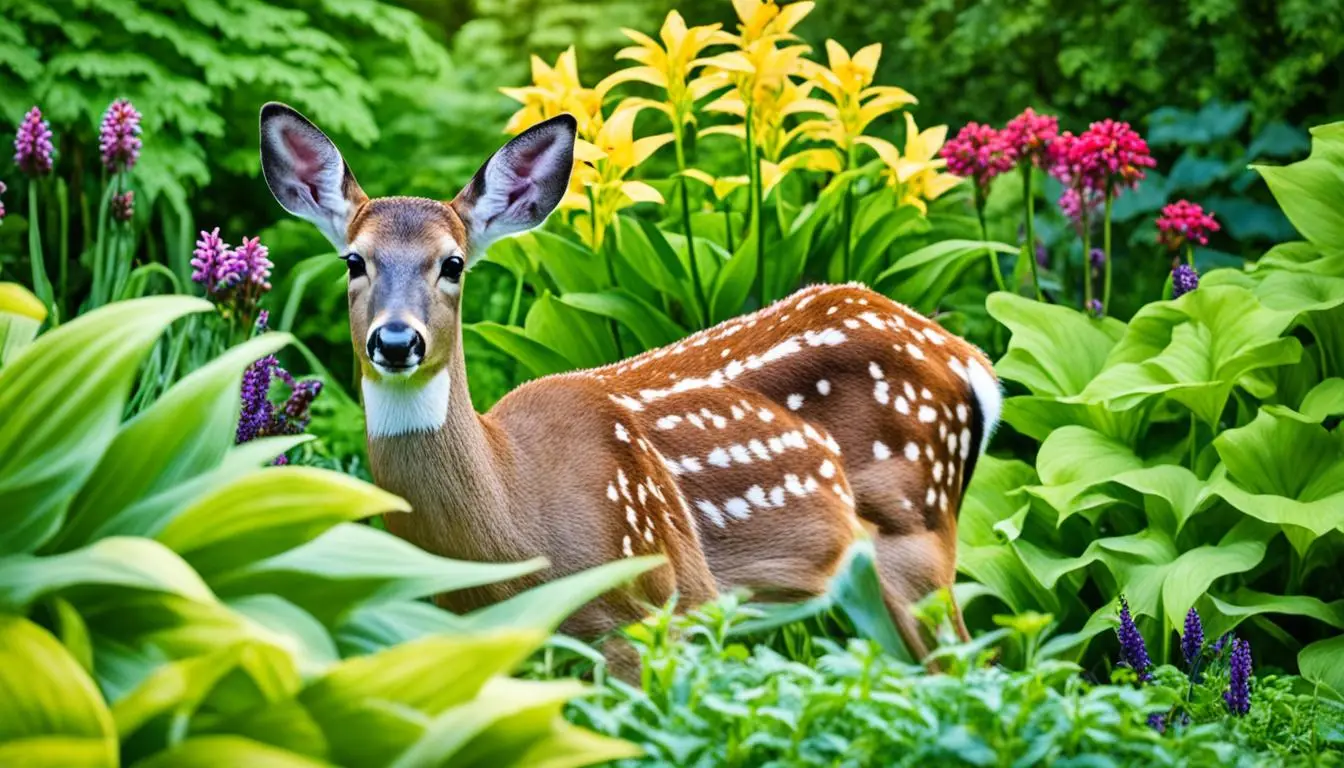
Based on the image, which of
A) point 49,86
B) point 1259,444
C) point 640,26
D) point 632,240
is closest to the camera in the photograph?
point 1259,444

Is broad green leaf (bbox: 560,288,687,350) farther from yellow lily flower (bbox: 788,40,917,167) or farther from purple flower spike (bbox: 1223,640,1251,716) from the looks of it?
purple flower spike (bbox: 1223,640,1251,716)

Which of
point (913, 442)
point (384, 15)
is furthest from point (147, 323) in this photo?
point (384, 15)

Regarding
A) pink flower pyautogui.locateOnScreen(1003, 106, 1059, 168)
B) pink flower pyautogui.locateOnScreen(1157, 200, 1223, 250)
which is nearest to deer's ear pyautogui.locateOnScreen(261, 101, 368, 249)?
pink flower pyautogui.locateOnScreen(1003, 106, 1059, 168)

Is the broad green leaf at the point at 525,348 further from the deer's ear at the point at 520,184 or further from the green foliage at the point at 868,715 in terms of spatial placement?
the green foliage at the point at 868,715

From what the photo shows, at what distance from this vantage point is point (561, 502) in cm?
372

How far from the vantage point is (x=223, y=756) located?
7.59 feet

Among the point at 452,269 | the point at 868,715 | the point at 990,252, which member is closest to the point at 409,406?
the point at 452,269

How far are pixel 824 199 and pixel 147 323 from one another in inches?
128

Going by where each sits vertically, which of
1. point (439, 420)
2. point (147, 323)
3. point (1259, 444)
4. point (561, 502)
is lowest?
point (1259, 444)

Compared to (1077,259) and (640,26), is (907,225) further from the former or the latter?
(640,26)

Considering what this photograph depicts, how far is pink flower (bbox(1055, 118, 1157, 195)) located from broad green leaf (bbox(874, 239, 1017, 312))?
1.29 feet

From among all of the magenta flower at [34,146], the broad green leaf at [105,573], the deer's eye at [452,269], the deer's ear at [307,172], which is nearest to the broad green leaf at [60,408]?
the broad green leaf at [105,573]

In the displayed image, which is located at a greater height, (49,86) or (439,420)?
(49,86)

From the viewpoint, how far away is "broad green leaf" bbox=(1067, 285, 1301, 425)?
5.06m
